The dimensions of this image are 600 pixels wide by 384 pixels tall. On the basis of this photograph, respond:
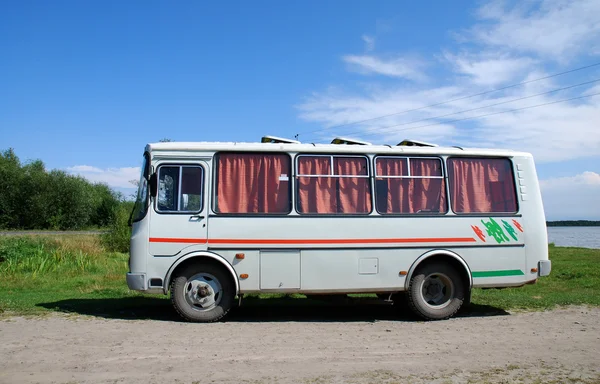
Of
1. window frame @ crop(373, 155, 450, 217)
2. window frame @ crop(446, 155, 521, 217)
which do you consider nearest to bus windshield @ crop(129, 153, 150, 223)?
window frame @ crop(373, 155, 450, 217)

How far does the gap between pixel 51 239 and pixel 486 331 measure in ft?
68.1

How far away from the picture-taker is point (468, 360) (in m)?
6.45

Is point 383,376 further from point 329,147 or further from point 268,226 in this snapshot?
point 329,147

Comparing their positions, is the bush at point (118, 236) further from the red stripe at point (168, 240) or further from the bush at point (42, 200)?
the bush at point (42, 200)

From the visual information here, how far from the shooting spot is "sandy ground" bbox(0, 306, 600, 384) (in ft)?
18.9

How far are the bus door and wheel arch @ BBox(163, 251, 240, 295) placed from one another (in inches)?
5.1

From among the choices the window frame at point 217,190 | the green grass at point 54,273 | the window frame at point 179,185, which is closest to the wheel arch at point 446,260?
the window frame at point 217,190

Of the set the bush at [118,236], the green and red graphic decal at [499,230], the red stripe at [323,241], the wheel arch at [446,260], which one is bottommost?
the wheel arch at [446,260]

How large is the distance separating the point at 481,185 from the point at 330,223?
3087mm

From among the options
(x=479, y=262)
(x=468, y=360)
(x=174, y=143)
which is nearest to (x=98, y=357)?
(x=174, y=143)

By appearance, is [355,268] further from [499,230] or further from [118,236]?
[118,236]

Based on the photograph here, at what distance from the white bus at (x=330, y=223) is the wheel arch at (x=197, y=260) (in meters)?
0.02

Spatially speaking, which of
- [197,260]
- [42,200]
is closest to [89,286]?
[197,260]

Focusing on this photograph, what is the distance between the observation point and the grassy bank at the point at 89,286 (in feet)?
33.8
